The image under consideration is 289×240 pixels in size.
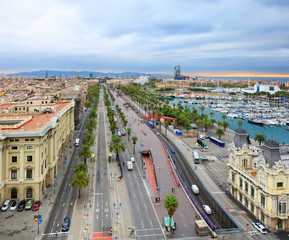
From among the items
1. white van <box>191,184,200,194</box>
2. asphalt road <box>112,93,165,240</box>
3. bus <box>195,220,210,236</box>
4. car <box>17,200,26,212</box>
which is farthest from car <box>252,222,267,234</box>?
car <box>17,200,26,212</box>

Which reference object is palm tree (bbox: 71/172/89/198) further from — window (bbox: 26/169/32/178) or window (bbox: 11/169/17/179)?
window (bbox: 11/169/17/179)

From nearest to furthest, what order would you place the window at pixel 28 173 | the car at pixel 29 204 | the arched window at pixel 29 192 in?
the car at pixel 29 204
the window at pixel 28 173
the arched window at pixel 29 192

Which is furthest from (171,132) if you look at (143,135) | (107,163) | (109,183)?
(109,183)

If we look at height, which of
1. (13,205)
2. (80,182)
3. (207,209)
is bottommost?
(207,209)

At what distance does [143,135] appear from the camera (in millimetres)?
109875

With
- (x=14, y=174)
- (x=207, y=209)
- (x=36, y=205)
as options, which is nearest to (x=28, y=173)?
(x=14, y=174)

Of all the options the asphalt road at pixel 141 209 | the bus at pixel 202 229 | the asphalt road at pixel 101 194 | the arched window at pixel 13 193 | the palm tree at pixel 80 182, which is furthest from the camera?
the arched window at pixel 13 193

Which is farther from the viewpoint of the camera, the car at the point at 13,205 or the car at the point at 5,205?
the car at the point at 13,205

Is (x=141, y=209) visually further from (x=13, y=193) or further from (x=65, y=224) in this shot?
(x=13, y=193)

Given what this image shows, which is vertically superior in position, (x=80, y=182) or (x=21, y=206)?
(x=80, y=182)

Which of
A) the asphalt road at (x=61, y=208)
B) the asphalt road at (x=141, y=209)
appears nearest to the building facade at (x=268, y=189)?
the asphalt road at (x=141, y=209)

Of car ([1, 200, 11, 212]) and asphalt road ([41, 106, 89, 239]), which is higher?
car ([1, 200, 11, 212])

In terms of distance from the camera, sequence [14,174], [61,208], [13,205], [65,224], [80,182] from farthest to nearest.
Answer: [14,174]
[80,182]
[61,208]
[13,205]
[65,224]

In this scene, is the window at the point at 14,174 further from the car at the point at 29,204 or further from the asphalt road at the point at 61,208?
the asphalt road at the point at 61,208
